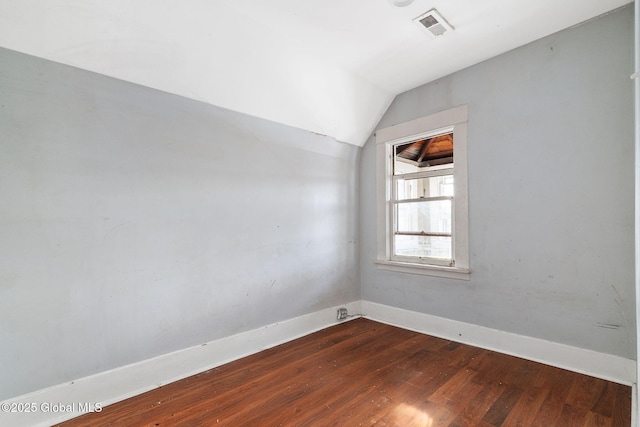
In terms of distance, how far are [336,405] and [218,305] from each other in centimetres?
124

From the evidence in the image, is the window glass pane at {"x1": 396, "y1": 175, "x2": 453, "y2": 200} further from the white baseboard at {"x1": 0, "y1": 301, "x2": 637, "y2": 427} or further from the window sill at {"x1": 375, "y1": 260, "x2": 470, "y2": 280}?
the white baseboard at {"x1": 0, "y1": 301, "x2": 637, "y2": 427}

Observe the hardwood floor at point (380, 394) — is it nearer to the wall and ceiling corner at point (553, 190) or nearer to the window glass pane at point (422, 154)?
the wall and ceiling corner at point (553, 190)

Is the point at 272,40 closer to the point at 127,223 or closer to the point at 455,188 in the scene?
the point at 127,223

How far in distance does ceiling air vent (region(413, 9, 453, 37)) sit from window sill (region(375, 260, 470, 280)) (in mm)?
2121

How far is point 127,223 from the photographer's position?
6.88 ft

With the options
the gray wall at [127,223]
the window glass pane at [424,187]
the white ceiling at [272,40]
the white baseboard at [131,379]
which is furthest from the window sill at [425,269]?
the white ceiling at [272,40]

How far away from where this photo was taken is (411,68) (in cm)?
297

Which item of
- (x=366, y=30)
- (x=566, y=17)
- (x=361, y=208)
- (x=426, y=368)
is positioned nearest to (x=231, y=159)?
(x=366, y=30)

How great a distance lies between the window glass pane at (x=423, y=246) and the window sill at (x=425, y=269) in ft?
0.52

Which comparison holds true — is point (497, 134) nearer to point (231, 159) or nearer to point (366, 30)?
point (366, 30)

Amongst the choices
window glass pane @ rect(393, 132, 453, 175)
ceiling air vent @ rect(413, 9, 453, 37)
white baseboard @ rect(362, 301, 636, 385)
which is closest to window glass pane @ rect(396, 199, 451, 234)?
window glass pane @ rect(393, 132, 453, 175)

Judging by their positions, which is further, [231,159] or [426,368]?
[231,159]

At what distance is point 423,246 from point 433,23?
216 centimetres

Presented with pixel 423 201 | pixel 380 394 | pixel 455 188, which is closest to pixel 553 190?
pixel 455 188
